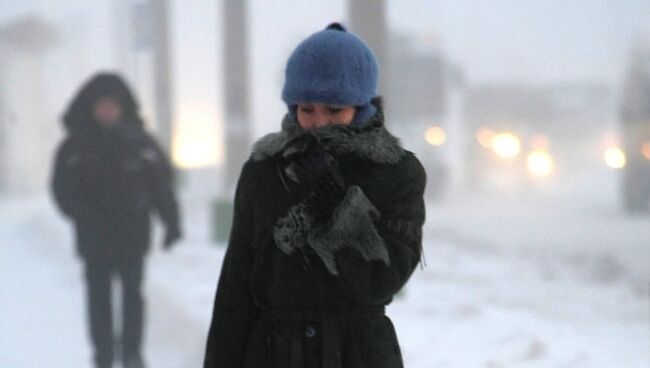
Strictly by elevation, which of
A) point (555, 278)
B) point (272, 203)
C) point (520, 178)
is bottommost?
point (520, 178)

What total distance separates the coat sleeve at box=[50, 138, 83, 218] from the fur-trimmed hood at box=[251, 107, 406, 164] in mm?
2432

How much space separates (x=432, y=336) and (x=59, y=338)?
89.2 inches

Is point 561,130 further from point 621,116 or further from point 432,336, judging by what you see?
point 432,336

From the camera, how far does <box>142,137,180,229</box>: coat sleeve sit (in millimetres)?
4133

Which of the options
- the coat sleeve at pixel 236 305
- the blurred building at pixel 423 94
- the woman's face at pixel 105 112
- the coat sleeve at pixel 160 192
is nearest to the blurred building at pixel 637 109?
the blurred building at pixel 423 94

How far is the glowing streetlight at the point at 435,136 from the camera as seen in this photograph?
1366cm

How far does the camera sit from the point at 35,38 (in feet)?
26.3

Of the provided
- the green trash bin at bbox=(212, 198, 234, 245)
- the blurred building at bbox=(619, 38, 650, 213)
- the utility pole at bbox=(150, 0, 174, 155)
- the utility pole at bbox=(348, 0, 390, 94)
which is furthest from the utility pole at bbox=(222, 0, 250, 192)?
the blurred building at bbox=(619, 38, 650, 213)

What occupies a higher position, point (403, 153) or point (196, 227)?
point (403, 153)

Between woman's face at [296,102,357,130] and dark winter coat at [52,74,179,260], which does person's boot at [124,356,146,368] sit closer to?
dark winter coat at [52,74,179,260]

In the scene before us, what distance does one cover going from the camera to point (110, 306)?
13.8 ft

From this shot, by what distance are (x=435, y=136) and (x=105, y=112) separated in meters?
10.5

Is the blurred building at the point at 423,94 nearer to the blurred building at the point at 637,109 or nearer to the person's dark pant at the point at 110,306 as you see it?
the blurred building at the point at 637,109

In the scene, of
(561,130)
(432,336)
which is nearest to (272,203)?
(432,336)
